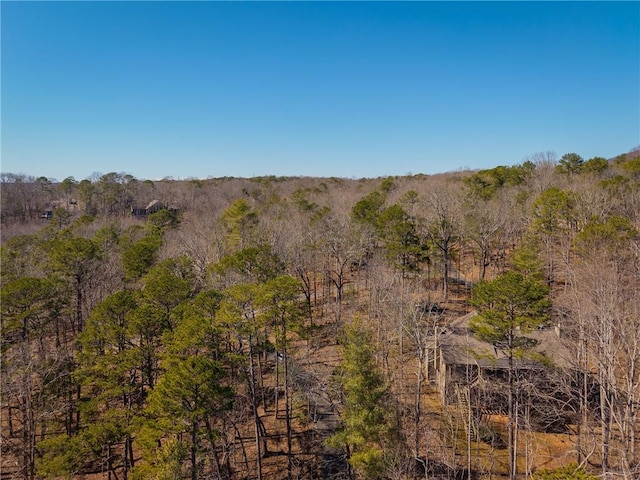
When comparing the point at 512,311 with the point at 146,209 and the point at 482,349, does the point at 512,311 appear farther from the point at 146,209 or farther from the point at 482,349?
the point at 146,209

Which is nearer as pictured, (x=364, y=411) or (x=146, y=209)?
(x=364, y=411)

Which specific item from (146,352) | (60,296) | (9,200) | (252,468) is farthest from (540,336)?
(9,200)

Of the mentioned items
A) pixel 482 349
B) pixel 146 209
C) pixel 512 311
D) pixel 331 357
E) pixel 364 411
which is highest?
pixel 146 209

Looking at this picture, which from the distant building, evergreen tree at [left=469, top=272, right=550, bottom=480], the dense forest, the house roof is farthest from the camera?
the distant building

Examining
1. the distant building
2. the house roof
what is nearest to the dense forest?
the house roof

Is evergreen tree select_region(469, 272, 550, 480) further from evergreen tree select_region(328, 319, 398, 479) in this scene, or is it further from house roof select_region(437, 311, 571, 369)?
evergreen tree select_region(328, 319, 398, 479)

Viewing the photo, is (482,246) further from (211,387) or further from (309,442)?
(211,387)

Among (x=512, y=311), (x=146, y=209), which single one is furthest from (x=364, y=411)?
(x=146, y=209)

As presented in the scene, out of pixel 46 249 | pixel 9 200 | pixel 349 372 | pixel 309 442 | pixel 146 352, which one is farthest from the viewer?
pixel 9 200

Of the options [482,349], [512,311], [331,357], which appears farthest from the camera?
[331,357]
